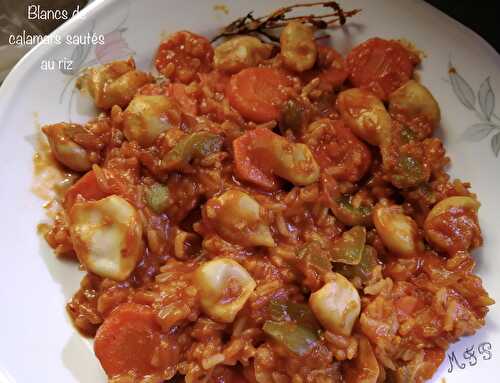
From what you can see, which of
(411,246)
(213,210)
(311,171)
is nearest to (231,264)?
(213,210)

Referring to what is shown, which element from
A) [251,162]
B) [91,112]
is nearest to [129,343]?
[251,162]

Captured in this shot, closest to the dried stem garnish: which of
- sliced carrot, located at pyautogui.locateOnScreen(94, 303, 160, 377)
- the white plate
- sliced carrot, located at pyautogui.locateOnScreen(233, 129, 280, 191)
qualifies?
the white plate

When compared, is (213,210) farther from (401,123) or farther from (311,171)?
(401,123)

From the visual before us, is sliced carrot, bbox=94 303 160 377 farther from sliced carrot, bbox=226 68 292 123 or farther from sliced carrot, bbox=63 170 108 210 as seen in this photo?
sliced carrot, bbox=226 68 292 123

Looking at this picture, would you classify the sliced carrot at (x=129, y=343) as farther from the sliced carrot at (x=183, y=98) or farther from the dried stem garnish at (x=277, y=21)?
the dried stem garnish at (x=277, y=21)

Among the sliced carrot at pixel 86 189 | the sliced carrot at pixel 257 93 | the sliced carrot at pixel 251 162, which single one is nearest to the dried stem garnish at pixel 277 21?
the sliced carrot at pixel 257 93

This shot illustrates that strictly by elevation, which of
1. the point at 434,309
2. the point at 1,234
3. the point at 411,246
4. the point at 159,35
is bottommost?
the point at 434,309

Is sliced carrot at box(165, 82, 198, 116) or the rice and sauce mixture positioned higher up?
sliced carrot at box(165, 82, 198, 116)
